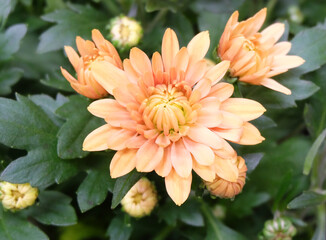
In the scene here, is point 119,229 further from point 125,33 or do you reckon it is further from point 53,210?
point 125,33

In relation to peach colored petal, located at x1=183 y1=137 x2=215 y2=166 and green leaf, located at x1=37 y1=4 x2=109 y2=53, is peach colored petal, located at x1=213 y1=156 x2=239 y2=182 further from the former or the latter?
green leaf, located at x1=37 y1=4 x2=109 y2=53

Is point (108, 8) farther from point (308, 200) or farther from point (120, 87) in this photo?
point (308, 200)

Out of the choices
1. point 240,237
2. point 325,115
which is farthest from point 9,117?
point 325,115

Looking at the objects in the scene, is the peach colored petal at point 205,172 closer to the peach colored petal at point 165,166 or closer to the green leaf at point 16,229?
the peach colored petal at point 165,166

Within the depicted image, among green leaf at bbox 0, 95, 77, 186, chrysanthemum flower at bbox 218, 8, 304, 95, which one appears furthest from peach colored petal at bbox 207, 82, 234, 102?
green leaf at bbox 0, 95, 77, 186

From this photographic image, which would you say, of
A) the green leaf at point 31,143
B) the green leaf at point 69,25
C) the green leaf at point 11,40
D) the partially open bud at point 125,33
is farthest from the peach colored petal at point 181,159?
the green leaf at point 11,40
